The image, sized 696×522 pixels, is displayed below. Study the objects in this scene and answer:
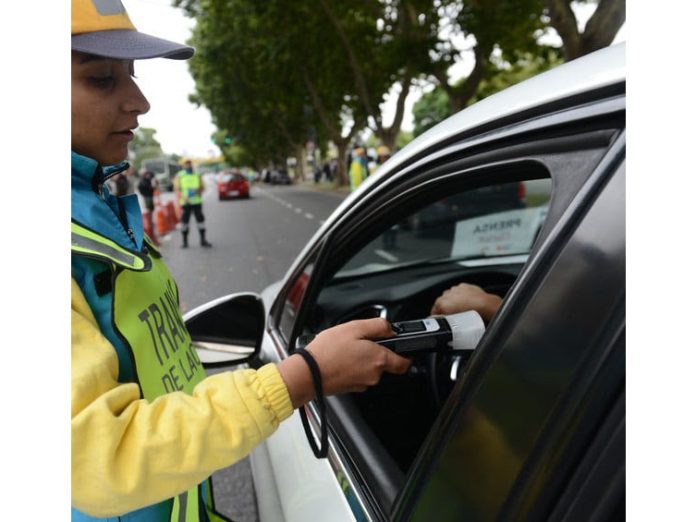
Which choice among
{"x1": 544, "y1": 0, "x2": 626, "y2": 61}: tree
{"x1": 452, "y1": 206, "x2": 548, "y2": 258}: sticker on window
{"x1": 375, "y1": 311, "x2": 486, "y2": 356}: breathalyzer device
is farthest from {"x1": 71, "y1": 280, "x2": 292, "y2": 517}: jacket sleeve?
{"x1": 544, "y1": 0, "x2": 626, "y2": 61}: tree

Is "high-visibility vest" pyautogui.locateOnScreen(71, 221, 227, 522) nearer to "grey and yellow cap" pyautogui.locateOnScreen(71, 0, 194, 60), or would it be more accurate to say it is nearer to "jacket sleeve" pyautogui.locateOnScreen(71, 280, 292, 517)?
"jacket sleeve" pyautogui.locateOnScreen(71, 280, 292, 517)

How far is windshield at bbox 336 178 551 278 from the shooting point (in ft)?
9.43

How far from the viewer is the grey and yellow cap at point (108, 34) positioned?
0.95 metres

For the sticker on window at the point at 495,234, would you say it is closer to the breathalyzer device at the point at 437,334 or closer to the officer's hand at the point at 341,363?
the breathalyzer device at the point at 437,334

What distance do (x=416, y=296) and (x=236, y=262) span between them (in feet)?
25.4

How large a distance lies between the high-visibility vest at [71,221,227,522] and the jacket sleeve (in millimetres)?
89

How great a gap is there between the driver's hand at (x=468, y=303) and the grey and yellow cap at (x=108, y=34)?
0.96 meters

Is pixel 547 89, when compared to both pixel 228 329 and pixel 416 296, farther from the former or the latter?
pixel 228 329

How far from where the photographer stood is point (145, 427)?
0.80m

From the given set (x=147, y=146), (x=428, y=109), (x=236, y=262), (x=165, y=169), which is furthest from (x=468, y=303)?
(x=147, y=146)

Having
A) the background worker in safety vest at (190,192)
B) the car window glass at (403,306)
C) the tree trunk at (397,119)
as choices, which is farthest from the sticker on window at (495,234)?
the tree trunk at (397,119)

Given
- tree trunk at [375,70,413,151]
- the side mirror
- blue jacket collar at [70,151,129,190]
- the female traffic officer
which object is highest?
tree trunk at [375,70,413,151]

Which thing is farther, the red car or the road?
the red car

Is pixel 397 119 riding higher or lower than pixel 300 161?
lower
